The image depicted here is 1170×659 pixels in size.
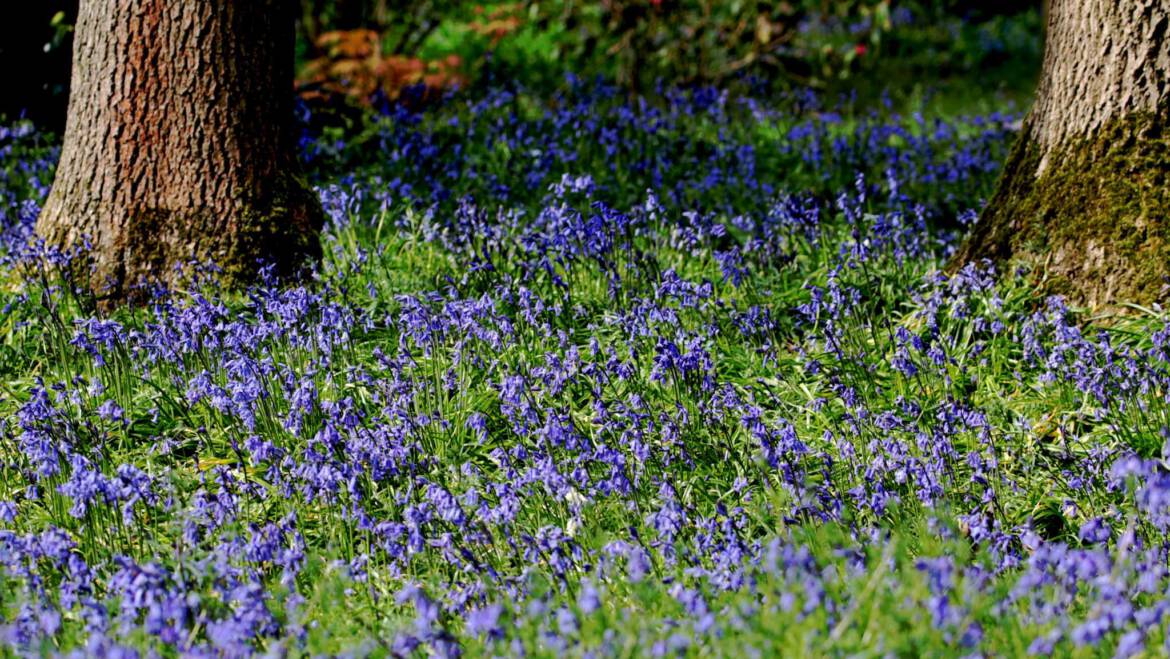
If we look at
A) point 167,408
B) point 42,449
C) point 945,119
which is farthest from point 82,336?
point 945,119

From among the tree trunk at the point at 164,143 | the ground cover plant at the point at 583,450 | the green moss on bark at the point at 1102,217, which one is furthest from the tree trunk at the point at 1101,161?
the tree trunk at the point at 164,143

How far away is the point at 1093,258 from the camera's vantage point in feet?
15.6

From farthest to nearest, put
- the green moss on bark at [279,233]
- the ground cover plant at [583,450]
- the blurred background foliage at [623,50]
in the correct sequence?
the blurred background foliage at [623,50]
the green moss on bark at [279,233]
the ground cover plant at [583,450]

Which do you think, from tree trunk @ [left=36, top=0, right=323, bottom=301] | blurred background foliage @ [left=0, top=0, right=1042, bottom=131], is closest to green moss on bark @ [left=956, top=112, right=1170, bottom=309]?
tree trunk @ [left=36, top=0, right=323, bottom=301]

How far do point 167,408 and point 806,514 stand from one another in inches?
93.8

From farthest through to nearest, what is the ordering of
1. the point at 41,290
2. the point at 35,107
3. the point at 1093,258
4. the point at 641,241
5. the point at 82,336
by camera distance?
the point at 35,107
the point at 641,241
the point at 41,290
the point at 1093,258
the point at 82,336

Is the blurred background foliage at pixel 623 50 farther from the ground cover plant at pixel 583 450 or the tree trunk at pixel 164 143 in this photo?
the tree trunk at pixel 164 143

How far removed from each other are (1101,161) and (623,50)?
16.8ft

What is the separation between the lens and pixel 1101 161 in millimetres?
4746

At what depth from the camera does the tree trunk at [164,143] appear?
515cm

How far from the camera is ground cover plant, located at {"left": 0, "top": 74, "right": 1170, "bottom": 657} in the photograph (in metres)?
2.73

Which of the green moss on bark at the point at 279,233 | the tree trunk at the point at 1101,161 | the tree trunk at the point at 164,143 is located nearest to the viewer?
the tree trunk at the point at 1101,161

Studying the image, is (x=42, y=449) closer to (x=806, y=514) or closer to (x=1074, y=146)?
(x=806, y=514)

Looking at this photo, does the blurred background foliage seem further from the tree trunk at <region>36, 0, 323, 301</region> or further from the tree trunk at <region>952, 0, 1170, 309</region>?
the tree trunk at <region>952, 0, 1170, 309</region>
